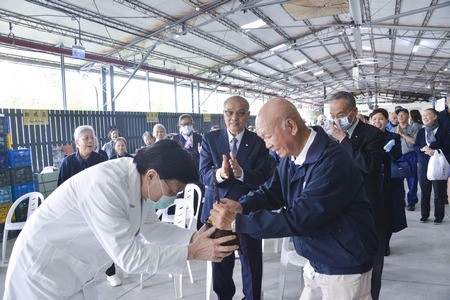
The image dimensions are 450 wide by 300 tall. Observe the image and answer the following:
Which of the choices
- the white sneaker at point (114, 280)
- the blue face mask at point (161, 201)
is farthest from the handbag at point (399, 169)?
the white sneaker at point (114, 280)

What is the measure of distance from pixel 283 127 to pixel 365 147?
133 cm

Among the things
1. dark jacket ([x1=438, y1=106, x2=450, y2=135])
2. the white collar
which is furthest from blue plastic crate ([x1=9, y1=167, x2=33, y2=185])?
dark jacket ([x1=438, y1=106, x2=450, y2=135])

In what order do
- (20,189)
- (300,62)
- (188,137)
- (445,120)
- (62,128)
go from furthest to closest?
1. (300,62)
2. (62,128)
3. (188,137)
4. (20,189)
5. (445,120)

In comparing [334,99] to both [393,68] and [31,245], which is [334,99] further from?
[393,68]

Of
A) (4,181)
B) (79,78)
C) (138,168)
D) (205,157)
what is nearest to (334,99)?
(205,157)

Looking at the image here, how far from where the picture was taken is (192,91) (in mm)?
13438

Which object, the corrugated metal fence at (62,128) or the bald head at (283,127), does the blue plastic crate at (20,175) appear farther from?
the bald head at (283,127)

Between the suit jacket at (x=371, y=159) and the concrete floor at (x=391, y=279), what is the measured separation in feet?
3.38

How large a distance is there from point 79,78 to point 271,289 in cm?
838

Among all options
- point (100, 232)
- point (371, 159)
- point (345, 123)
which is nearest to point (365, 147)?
point (371, 159)

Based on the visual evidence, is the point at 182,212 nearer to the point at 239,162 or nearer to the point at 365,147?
the point at 239,162

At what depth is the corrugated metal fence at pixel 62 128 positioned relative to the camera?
5.79 meters

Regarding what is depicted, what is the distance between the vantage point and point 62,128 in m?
6.67

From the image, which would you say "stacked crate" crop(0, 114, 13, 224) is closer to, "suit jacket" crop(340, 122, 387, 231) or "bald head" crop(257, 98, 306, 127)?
"suit jacket" crop(340, 122, 387, 231)
